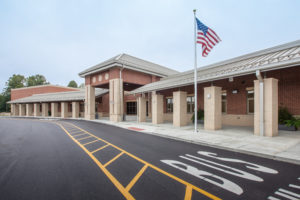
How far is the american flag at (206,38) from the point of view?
10.8 m

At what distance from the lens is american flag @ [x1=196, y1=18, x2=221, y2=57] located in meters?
10.8

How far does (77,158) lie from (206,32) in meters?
10.9

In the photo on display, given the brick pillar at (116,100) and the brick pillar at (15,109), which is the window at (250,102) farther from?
the brick pillar at (15,109)

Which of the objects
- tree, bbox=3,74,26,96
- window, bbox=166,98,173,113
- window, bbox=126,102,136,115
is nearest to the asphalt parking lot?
window, bbox=166,98,173,113

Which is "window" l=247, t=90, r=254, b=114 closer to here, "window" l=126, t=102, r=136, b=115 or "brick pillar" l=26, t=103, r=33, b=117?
"window" l=126, t=102, r=136, b=115

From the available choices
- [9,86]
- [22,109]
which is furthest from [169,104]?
[9,86]

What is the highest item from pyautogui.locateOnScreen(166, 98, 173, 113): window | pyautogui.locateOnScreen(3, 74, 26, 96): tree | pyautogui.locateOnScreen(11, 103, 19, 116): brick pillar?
pyautogui.locateOnScreen(3, 74, 26, 96): tree

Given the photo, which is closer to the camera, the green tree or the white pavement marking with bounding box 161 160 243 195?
the white pavement marking with bounding box 161 160 243 195

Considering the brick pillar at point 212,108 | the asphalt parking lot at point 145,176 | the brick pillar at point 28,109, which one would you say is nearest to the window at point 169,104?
the brick pillar at point 212,108

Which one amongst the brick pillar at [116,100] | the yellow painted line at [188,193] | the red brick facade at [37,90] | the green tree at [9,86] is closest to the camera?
the yellow painted line at [188,193]

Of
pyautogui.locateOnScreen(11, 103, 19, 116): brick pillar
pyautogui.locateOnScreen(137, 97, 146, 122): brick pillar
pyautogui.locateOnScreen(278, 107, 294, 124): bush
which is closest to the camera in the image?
pyautogui.locateOnScreen(278, 107, 294, 124): bush

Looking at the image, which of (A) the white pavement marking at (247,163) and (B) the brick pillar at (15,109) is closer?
(A) the white pavement marking at (247,163)

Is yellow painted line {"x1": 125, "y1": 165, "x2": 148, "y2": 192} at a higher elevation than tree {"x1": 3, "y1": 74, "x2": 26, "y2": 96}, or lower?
lower

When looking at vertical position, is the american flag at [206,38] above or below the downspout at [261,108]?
above
